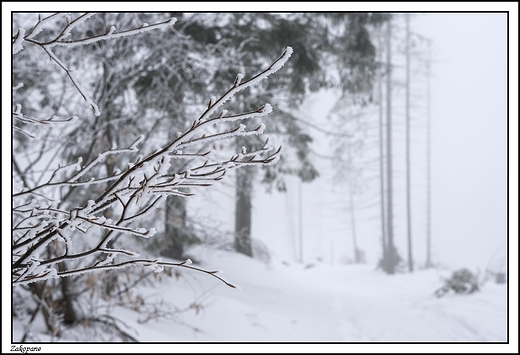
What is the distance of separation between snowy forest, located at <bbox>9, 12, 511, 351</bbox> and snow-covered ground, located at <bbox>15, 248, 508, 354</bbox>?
0.02m

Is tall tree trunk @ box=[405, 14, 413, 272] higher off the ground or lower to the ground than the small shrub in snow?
higher

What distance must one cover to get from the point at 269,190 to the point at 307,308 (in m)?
1.02

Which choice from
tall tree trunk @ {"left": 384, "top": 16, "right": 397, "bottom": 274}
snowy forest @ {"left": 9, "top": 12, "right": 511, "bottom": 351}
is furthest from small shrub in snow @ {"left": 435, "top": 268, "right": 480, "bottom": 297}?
tall tree trunk @ {"left": 384, "top": 16, "right": 397, "bottom": 274}

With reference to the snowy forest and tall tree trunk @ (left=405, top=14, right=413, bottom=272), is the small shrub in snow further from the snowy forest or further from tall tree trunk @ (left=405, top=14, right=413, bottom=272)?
tall tree trunk @ (left=405, top=14, right=413, bottom=272)

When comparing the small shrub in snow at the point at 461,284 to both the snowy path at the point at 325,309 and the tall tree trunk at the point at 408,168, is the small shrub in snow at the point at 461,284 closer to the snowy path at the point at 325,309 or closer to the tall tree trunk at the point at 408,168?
the snowy path at the point at 325,309

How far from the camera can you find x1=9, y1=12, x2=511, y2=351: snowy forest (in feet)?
7.33

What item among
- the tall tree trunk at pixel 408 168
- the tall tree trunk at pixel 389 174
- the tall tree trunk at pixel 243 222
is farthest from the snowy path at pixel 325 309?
the tall tree trunk at pixel 408 168

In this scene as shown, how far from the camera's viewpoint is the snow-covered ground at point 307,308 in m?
2.60

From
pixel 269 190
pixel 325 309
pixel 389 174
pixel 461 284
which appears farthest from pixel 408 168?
pixel 325 309

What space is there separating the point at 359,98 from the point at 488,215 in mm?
1462

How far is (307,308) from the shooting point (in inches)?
128

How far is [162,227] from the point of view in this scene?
299 centimetres

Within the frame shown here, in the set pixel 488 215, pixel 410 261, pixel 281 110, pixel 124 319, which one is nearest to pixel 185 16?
pixel 281 110

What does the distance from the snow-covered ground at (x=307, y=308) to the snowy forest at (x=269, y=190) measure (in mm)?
20
